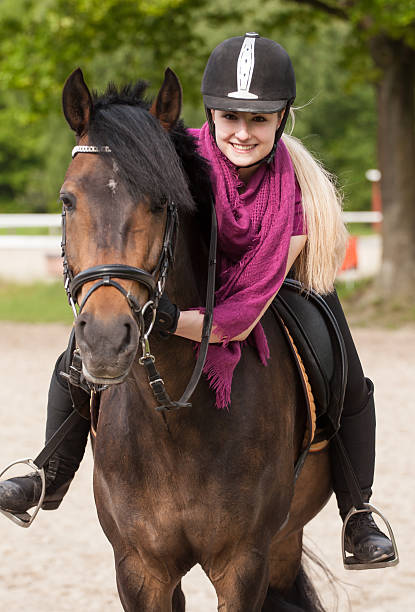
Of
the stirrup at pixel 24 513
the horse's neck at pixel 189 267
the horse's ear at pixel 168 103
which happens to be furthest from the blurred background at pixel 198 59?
the horse's ear at pixel 168 103

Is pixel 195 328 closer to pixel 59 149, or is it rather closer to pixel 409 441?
pixel 409 441

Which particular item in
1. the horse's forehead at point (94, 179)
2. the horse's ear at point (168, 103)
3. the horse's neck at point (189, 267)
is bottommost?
the horse's neck at point (189, 267)

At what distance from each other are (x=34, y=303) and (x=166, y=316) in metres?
16.0

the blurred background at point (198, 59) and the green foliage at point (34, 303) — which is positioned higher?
the blurred background at point (198, 59)

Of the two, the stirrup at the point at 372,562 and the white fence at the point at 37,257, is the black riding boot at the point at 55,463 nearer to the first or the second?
the stirrup at the point at 372,562

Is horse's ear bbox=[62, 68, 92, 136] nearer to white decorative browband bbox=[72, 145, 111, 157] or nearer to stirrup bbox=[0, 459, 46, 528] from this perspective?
white decorative browband bbox=[72, 145, 111, 157]

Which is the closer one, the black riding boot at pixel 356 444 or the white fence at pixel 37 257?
the black riding boot at pixel 356 444

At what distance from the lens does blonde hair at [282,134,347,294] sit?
314 centimetres

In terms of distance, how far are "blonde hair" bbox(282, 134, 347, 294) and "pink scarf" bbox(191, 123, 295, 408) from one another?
112 mm

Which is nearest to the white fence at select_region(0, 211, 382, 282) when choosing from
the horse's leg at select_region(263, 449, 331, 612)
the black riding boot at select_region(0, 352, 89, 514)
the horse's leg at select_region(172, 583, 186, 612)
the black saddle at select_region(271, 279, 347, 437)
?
the horse's leg at select_region(263, 449, 331, 612)

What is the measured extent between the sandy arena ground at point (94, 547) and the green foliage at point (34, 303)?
22.1 feet

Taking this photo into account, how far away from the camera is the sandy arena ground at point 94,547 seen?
4.88 m

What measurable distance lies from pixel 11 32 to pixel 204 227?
47.3 ft

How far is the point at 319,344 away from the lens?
11.6 ft
